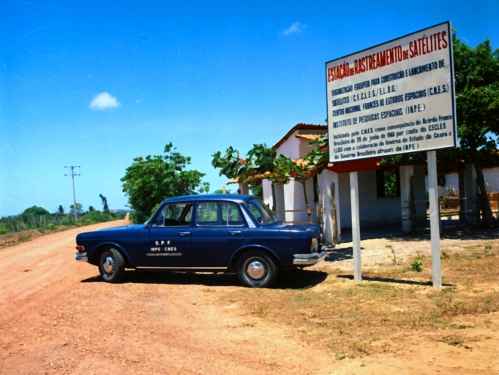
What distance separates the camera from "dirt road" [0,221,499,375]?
→ 4.39 metres

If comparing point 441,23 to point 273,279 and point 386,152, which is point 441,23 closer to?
point 386,152

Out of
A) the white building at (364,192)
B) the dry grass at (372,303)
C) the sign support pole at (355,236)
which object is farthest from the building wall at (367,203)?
the sign support pole at (355,236)

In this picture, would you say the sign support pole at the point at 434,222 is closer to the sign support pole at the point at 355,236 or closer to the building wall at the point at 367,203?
the sign support pole at the point at 355,236

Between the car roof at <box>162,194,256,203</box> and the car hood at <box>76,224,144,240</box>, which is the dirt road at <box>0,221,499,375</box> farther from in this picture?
the car roof at <box>162,194,256,203</box>

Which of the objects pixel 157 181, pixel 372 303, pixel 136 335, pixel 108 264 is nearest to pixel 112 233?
pixel 108 264

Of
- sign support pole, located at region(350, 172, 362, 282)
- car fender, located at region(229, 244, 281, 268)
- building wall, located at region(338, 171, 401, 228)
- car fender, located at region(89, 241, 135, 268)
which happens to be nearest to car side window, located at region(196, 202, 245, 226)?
car fender, located at region(229, 244, 281, 268)

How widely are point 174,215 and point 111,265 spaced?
162cm

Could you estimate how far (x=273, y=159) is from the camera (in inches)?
495

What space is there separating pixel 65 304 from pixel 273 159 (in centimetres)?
690

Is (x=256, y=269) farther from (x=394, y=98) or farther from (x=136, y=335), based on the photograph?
(x=394, y=98)

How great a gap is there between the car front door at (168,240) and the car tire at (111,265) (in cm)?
39

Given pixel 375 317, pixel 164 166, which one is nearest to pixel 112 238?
pixel 375 317

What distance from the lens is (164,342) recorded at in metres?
5.24

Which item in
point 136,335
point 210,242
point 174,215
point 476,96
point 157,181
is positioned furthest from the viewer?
point 157,181
